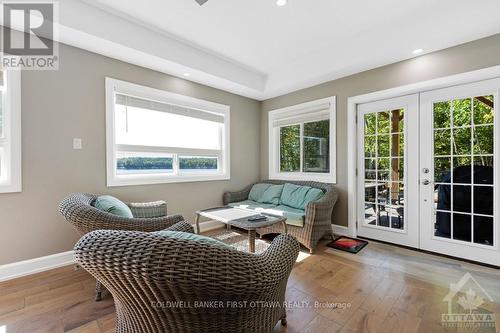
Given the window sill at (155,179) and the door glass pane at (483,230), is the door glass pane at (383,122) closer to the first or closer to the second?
the door glass pane at (483,230)

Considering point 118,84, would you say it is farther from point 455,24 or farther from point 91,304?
point 455,24

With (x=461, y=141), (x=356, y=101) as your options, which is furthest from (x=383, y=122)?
(x=461, y=141)

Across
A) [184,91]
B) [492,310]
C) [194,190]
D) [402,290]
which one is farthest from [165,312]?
[184,91]

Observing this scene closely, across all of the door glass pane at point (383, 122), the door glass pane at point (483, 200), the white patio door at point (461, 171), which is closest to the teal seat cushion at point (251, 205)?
the door glass pane at point (383, 122)

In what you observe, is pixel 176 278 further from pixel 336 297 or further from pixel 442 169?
pixel 442 169

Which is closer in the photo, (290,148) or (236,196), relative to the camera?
(236,196)

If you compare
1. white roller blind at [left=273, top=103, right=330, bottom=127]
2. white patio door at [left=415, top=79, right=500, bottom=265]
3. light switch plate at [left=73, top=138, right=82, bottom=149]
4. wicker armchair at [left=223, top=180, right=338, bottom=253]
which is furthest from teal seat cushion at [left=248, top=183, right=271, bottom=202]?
light switch plate at [left=73, top=138, right=82, bottom=149]

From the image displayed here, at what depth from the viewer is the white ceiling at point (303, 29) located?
91.5 inches

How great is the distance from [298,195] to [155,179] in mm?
2132

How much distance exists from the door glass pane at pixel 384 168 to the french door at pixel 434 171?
0.04 feet

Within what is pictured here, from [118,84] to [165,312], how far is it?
293 cm

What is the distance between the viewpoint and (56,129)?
2516mm

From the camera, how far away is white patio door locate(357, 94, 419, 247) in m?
2.94

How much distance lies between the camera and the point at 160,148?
3.39 m
